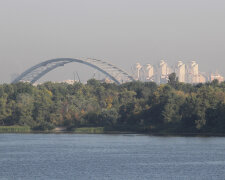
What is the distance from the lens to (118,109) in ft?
348

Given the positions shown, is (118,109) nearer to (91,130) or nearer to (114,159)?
(91,130)

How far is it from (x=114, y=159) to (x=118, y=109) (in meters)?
51.1

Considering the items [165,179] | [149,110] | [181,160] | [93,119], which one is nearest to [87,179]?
[165,179]

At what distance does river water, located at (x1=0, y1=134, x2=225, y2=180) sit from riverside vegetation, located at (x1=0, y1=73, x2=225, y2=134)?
11.0m

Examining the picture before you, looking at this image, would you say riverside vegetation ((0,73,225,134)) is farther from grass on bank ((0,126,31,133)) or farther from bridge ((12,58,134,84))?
bridge ((12,58,134,84))

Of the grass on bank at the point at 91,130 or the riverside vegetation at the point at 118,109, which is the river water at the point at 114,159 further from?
the grass on bank at the point at 91,130

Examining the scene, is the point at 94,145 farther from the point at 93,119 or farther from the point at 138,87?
the point at 138,87

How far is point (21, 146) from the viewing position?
2756 inches

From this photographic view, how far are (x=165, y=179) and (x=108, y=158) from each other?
14.3 m

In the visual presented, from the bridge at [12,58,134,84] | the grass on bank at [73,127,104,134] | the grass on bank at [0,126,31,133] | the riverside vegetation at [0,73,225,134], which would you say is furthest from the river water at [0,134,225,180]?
the bridge at [12,58,134,84]

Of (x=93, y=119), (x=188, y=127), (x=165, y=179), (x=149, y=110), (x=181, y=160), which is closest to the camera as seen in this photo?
(x=165, y=179)

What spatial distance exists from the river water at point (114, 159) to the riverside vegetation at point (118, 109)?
36.0 ft

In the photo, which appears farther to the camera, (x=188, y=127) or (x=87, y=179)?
(x=188, y=127)

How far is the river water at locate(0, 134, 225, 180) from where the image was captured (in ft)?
147
